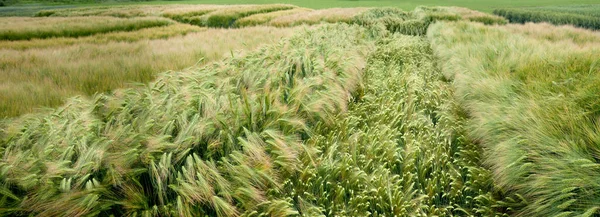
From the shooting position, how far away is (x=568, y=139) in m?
2.54

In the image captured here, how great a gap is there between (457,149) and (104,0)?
12437mm

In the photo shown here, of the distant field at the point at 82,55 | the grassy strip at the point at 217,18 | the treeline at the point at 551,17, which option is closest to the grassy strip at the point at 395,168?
the distant field at the point at 82,55

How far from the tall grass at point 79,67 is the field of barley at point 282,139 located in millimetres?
21

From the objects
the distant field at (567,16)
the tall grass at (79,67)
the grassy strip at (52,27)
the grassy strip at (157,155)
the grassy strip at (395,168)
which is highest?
the distant field at (567,16)

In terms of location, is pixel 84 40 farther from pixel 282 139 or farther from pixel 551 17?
pixel 551 17

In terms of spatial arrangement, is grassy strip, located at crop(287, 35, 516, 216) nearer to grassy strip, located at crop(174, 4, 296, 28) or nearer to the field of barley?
the field of barley

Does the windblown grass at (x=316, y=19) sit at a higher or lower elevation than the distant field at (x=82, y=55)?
higher

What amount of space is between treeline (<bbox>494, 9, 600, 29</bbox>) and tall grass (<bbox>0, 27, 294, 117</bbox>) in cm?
825

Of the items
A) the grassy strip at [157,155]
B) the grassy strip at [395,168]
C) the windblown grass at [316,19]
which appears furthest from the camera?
the windblown grass at [316,19]

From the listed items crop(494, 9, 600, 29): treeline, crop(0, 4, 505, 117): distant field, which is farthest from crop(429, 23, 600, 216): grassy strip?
crop(494, 9, 600, 29): treeline

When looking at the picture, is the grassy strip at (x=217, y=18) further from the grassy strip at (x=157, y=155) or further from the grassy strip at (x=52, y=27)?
the grassy strip at (x=157, y=155)

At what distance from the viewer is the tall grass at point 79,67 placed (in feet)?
10.6

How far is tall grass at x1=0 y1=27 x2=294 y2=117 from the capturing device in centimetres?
323

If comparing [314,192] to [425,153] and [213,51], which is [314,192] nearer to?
[425,153]
